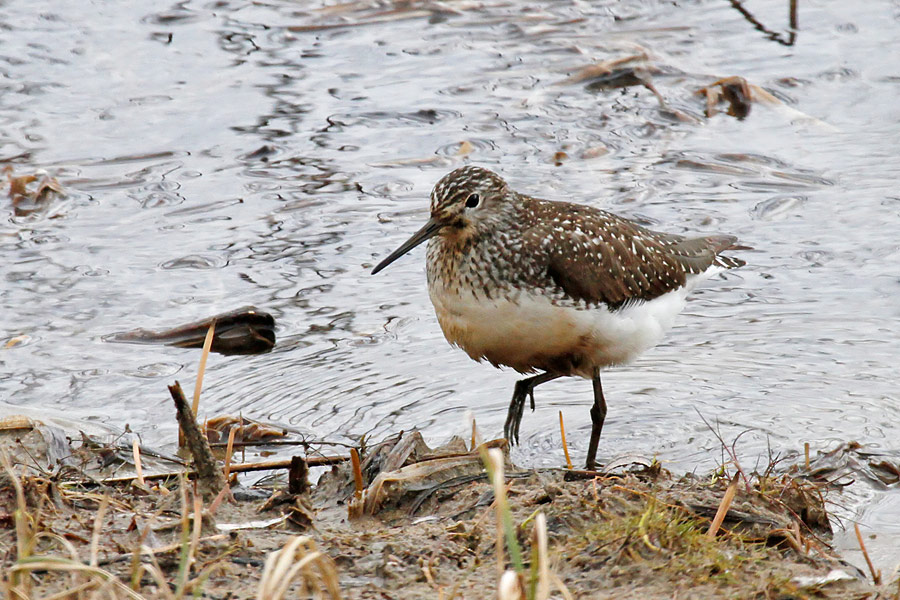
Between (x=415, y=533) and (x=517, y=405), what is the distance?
68.2 inches

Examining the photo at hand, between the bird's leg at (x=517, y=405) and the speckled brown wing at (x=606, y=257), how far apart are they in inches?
19.9

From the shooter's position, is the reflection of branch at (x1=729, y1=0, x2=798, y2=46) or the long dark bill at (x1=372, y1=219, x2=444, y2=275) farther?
the reflection of branch at (x1=729, y1=0, x2=798, y2=46)

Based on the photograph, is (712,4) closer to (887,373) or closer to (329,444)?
(887,373)

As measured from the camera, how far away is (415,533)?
3941 millimetres

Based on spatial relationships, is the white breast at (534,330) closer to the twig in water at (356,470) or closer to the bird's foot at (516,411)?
the bird's foot at (516,411)

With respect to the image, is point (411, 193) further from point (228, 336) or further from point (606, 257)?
point (606, 257)

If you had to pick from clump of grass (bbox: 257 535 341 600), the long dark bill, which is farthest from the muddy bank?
the long dark bill

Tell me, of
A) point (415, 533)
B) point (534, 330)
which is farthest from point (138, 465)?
point (534, 330)

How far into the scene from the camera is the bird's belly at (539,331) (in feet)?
16.9

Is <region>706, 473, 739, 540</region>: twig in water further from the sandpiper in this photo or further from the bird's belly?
the bird's belly

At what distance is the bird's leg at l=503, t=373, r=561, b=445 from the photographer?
18.2 feet

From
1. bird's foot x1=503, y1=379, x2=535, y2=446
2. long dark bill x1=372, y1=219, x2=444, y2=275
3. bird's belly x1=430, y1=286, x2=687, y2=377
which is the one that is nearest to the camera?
bird's belly x1=430, y1=286, x2=687, y2=377

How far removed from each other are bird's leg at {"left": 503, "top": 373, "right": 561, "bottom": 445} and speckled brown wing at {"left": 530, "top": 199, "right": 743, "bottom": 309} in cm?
51

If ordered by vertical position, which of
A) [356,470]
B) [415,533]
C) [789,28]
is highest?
[789,28]
